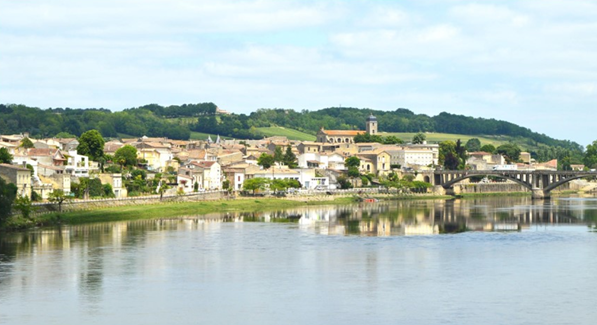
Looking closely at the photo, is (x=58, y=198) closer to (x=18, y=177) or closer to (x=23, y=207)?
(x=18, y=177)

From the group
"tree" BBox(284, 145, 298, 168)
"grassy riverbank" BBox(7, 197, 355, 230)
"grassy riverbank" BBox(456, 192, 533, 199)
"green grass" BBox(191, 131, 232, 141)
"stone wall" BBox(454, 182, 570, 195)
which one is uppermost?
"green grass" BBox(191, 131, 232, 141)

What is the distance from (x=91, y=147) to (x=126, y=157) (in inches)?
125

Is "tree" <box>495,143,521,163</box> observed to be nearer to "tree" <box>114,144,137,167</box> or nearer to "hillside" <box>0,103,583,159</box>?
"hillside" <box>0,103,583,159</box>

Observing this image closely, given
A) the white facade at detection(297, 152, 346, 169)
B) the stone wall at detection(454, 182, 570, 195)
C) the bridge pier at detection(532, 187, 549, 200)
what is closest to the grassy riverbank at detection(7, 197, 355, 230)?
the white facade at detection(297, 152, 346, 169)

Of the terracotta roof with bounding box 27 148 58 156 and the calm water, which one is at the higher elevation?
the terracotta roof with bounding box 27 148 58 156

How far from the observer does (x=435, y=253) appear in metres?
45.9

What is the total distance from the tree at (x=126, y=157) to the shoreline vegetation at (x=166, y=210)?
11.0 meters

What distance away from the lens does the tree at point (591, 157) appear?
154875mm

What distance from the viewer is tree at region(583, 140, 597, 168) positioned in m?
155

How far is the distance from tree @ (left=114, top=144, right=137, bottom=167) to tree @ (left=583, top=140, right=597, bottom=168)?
275 ft

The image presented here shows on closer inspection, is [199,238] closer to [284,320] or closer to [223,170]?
[284,320]

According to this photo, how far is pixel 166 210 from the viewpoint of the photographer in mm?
66938

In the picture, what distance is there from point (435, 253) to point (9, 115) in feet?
351

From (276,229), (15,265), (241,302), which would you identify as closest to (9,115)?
(276,229)
